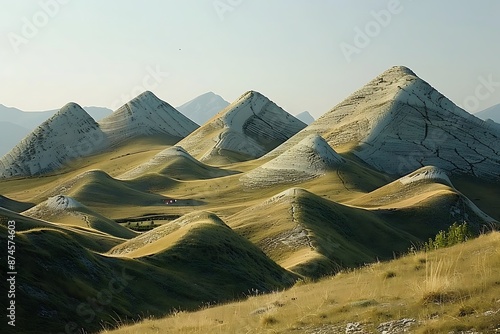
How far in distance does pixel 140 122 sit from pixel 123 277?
16347 cm

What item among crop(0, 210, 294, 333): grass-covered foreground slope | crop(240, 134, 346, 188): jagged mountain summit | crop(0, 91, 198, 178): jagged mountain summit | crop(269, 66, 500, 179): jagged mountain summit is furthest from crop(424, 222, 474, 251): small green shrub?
crop(0, 91, 198, 178): jagged mountain summit

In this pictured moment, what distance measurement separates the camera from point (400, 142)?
126 m

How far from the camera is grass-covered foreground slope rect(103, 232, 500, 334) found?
25.1 feet

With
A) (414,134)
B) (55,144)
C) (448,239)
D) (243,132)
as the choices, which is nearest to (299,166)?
(414,134)

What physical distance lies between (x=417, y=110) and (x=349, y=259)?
9004 centimetres

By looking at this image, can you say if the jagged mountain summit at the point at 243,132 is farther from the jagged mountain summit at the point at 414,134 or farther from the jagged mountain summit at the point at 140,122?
the jagged mountain summit at the point at 414,134

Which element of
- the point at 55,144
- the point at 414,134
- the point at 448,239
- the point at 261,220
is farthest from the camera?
the point at 55,144

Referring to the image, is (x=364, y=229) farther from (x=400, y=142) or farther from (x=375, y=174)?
(x=400, y=142)

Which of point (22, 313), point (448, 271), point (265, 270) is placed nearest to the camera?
point (448, 271)

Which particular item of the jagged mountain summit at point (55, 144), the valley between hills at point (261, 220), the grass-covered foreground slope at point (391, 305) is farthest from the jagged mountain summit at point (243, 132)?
the grass-covered foreground slope at point (391, 305)

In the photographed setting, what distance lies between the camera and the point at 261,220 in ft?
191

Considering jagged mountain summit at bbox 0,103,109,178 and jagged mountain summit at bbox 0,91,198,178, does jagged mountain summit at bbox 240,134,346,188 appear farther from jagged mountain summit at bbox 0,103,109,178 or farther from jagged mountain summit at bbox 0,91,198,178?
jagged mountain summit at bbox 0,103,109,178

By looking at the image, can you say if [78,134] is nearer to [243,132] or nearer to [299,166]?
[243,132]

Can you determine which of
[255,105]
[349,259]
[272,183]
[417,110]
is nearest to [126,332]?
[349,259]
